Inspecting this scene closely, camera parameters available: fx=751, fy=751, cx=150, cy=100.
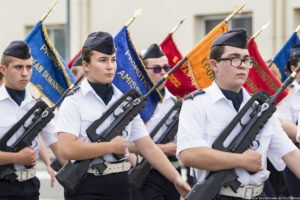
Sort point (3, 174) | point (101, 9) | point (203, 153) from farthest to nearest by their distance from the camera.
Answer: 1. point (101, 9)
2. point (3, 174)
3. point (203, 153)

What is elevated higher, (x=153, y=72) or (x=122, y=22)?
(x=153, y=72)

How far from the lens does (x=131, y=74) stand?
711 centimetres

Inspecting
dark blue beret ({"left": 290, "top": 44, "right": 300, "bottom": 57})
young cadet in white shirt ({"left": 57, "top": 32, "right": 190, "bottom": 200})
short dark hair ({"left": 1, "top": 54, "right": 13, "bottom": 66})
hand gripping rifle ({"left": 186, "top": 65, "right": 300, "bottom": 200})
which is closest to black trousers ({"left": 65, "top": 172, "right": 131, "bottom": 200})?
young cadet in white shirt ({"left": 57, "top": 32, "right": 190, "bottom": 200})

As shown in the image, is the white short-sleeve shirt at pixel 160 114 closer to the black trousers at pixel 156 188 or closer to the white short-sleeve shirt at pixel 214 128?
the black trousers at pixel 156 188

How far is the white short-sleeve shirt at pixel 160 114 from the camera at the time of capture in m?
7.05

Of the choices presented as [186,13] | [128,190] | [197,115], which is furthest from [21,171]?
[186,13]

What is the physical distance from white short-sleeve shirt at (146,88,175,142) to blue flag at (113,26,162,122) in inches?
2.2

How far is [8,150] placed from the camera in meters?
5.76

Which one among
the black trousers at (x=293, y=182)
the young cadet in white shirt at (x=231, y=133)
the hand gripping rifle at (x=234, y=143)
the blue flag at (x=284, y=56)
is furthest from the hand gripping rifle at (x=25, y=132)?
the blue flag at (x=284, y=56)

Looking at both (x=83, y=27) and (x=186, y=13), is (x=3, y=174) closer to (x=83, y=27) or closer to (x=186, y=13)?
(x=186, y=13)

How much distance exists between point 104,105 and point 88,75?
25 cm

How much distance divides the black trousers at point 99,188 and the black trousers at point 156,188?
1510mm

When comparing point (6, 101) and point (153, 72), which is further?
point (153, 72)

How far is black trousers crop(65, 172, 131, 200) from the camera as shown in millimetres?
5129
